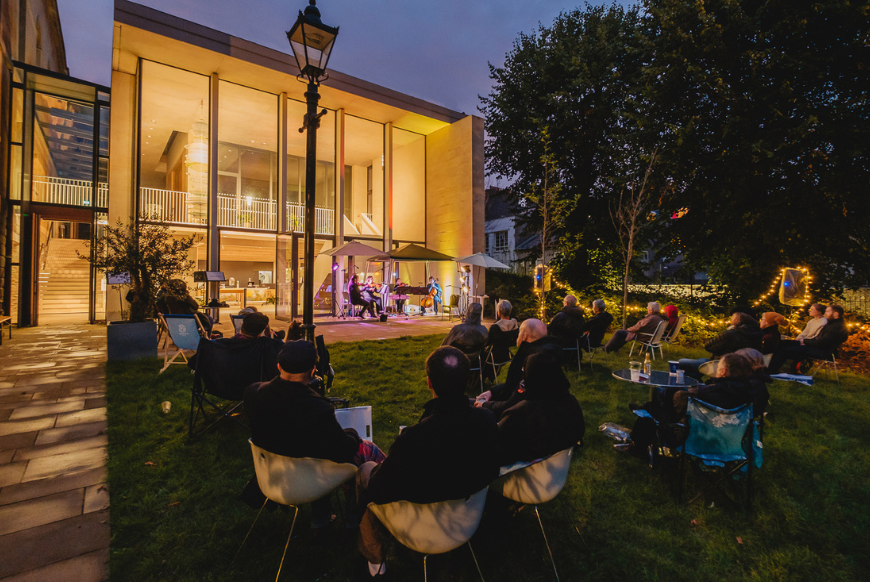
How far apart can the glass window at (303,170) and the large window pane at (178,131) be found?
269 centimetres

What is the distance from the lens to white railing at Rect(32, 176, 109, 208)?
11.1 meters

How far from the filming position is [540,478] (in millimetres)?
1920

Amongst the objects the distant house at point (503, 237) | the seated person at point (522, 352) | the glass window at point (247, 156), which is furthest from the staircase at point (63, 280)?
the distant house at point (503, 237)

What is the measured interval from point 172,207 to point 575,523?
52.5 ft

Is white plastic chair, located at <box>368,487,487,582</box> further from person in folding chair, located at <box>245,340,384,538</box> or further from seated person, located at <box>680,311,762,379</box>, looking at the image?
seated person, located at <box>680,311,762,379</box>

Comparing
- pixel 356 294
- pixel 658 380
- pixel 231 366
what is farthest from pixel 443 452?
pixel 356 294

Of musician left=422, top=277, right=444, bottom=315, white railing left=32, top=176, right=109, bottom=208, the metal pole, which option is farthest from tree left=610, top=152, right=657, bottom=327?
white railing left=32, top=176, right=109, bottom=208

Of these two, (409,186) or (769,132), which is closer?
(769,132)

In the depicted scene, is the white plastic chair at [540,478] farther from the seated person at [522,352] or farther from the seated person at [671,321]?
the seated person at [671,321]

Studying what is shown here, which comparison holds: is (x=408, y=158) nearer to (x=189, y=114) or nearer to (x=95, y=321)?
(x=189, y=114)

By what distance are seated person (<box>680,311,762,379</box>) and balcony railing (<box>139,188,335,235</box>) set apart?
1109cm

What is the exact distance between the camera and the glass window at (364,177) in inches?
609

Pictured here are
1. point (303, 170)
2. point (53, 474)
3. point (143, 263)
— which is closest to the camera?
point (53, 474)

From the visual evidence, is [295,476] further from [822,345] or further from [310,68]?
[822,345]
